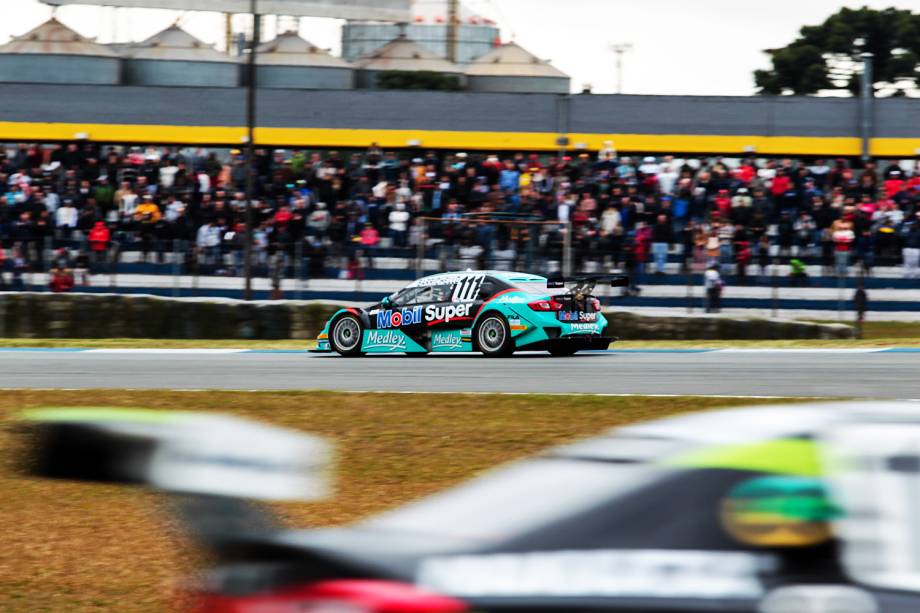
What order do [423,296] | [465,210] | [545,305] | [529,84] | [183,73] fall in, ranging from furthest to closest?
[529,84], [183,73], [465,210], [423,296], [545,305]

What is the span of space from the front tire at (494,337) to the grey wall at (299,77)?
24793 millimetres

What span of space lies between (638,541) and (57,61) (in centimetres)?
4033

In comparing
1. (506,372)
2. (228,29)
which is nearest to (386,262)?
(506,372)

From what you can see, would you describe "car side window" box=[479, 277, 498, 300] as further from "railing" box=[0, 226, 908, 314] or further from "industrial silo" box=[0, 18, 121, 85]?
Answer: "industrial silo" box=[0, 18, 121, 85]

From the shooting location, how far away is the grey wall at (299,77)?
41906 millimetres

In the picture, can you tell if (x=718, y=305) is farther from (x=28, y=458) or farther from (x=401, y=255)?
(x=28, y=458)

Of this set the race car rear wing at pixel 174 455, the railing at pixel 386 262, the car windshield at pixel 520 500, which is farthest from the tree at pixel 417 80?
the race car rear wing at pixel 174 455

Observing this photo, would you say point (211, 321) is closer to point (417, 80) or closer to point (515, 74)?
point (417, 80)

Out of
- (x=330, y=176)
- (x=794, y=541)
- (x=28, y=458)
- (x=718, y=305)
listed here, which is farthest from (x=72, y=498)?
(x=330, y=176)

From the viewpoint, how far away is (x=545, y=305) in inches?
696

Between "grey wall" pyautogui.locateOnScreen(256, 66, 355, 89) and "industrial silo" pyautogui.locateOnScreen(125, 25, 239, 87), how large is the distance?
1067mm

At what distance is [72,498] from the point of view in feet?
30.9

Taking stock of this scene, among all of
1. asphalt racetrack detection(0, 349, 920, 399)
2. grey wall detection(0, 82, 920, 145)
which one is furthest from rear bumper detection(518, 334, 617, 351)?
grey wall detection(0, 82, 920, 145)

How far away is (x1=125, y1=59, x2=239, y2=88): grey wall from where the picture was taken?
4125 centimetres
